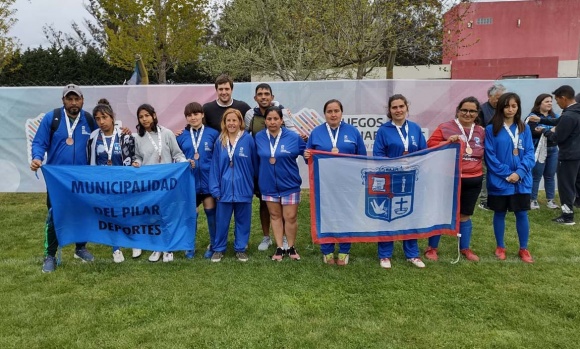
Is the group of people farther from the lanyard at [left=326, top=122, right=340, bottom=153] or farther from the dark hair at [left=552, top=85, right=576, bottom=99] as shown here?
the dark hair at [left=552, top=85, right=576, bottom=99]

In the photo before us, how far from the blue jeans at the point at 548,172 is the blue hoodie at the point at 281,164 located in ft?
15.5

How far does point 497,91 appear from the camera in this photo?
251 inches

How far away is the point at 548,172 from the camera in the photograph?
715 cm

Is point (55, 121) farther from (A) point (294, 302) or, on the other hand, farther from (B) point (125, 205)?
(A) point (294, 302)

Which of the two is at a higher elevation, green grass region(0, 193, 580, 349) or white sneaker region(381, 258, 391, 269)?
white sneaker region(381, 258, 391, 269)

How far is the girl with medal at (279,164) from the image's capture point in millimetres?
4461

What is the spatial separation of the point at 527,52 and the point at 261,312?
29.1m

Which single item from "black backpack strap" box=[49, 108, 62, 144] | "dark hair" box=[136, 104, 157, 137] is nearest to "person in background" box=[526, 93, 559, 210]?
"dark hair" box=[136, 104, 157, 137]

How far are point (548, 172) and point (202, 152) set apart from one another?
5.92 m

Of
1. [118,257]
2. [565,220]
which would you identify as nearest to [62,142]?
[118,257]

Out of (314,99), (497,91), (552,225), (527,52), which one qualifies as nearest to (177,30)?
(314,99)

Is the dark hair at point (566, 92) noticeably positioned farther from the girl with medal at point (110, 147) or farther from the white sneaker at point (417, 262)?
the girl with medal at point (110, 147)

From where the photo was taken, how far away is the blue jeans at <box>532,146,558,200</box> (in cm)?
704

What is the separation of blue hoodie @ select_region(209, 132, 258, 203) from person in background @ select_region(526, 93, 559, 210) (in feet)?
15.0
